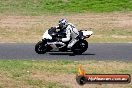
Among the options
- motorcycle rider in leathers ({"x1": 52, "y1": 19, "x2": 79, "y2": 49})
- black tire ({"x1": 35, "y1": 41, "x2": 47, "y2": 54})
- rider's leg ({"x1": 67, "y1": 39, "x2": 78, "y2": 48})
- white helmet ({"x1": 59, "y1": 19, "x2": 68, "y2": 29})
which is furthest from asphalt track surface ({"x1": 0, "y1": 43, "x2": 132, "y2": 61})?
white helmet ({"x1": 59, "y1": 19, "x2": 68, "y2": 29})

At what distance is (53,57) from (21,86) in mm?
5790

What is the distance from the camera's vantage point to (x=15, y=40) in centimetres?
2759

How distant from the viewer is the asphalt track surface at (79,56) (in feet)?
71.7

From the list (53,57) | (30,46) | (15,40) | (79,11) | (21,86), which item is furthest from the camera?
(79,11)

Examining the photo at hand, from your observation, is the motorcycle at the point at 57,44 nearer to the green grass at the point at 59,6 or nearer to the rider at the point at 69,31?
the rider at the point at 69,31

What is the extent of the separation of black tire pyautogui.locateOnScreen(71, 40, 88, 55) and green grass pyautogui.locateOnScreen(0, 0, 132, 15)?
49.5 ft

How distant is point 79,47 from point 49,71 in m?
4.60

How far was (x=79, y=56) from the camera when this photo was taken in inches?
878

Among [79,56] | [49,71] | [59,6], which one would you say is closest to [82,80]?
[49,71]

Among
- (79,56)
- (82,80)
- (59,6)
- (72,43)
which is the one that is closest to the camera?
(82,80)

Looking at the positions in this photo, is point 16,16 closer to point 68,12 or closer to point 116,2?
point 68,12

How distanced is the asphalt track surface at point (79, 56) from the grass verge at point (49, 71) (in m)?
1.17

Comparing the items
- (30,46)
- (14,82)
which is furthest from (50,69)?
(30,46)

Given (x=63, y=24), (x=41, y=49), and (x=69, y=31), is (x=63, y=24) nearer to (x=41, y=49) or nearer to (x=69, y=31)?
(x=69, y=31)
